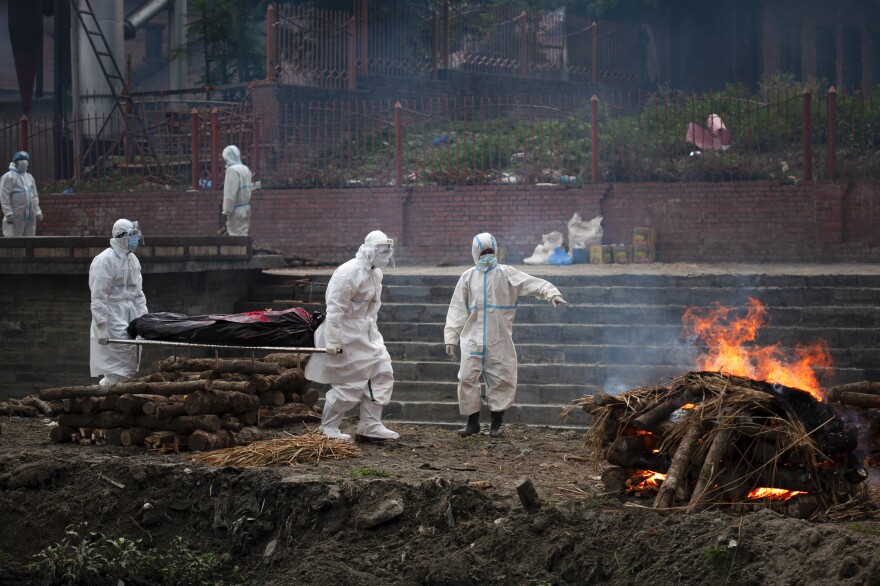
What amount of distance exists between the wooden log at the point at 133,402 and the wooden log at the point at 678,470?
483cm

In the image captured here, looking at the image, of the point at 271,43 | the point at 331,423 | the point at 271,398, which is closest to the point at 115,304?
the point at 271,398

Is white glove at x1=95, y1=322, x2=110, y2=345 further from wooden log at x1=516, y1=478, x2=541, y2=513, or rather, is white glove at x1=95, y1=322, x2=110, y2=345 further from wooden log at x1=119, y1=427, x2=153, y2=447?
wooden log at x1=516, y1=478, x2=541, y2=513

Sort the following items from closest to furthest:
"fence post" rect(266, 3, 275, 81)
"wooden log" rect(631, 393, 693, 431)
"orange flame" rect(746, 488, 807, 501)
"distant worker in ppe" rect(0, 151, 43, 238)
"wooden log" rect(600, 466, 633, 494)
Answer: "orange flame" rect(746, 488, 807, 501) → "wooden log" rect(631, 393, 693, 431) → "wooden log" rect(600, 466, 633, 494) → "distant worker in ppe" rect(0, 151, 43, 238) → "fence post" rect(266, 3, 275, 81)

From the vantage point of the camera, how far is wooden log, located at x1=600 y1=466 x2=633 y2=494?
313 inches

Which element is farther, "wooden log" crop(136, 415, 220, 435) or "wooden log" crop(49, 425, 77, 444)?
"wooden log" crop(49, 425, 77, 444)

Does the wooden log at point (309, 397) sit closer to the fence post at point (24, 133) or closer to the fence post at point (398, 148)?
the fence post at point (398, 148)

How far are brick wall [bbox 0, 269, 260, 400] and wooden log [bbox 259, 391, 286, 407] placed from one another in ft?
9.41

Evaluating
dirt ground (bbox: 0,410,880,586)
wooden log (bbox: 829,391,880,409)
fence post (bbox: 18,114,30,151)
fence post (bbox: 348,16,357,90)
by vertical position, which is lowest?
dirt ground (bbox: 0,410,880,586)

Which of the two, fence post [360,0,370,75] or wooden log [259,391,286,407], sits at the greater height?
fence post [360,0,370,75]

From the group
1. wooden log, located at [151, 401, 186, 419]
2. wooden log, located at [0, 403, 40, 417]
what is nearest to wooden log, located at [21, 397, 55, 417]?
wooden log, located at [0, 403, 40, 417]

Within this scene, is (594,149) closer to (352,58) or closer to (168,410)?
(352,58)

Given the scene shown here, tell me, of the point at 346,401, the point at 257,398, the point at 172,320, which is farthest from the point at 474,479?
the point at 172,320

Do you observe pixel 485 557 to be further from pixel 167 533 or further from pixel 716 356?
pixel 716 356

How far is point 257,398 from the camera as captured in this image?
10.8 m
